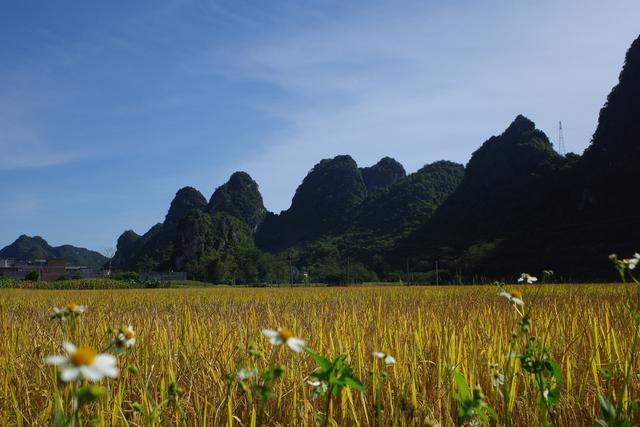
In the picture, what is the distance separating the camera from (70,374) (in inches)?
20.4

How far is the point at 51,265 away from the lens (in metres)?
78.5

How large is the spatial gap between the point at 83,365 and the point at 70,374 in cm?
6

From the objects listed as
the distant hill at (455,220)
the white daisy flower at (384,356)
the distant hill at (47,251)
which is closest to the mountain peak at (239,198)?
the distant hill at (455,220)

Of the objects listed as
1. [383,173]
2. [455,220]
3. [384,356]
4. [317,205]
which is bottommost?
[384,356]

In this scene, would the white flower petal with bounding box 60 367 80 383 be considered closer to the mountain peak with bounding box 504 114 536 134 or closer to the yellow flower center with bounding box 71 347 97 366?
the yellow flower center with bounding box 71 347 97 366

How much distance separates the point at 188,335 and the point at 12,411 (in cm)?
129

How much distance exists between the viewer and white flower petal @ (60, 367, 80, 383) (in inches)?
20.1

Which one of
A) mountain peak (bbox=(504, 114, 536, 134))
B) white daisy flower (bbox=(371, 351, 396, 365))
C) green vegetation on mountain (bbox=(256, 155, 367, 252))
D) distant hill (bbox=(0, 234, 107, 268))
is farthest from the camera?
distant hill (bbox=(0, 234, 107, 268))

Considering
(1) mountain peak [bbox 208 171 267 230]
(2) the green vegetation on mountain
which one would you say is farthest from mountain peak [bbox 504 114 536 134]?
(1) mountain peak [bbox 208 171 267 230]

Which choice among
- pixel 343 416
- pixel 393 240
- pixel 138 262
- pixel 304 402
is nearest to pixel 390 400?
pixel 343 416

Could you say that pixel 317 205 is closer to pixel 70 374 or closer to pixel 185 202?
pixel 185 202

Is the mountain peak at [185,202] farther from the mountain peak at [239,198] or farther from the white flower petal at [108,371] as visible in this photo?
the white flower petal at [108,371]

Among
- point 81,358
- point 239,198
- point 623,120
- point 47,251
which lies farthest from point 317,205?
point 47,251

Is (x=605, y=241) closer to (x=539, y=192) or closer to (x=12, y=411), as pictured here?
(x=539, y=192)
